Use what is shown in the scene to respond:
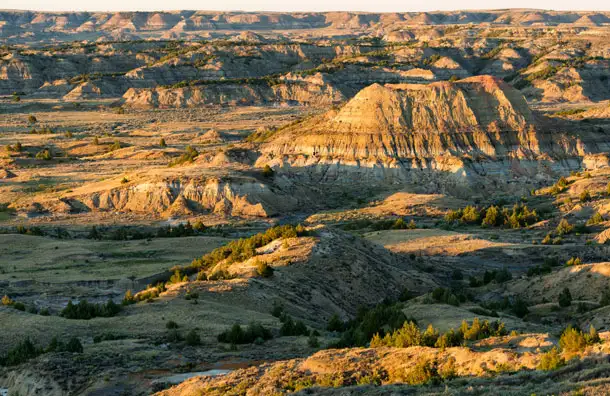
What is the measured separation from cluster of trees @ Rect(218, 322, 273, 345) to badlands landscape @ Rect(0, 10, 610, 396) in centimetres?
8

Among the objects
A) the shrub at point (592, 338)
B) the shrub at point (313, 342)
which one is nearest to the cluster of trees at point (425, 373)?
the shrub at point (592, 338)

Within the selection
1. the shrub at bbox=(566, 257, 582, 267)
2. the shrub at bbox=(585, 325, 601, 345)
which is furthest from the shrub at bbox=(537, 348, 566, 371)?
the shrub at bbox=(566, 257, 582, 267)

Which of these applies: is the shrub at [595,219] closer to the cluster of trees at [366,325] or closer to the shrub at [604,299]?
the shrub at [604,299]

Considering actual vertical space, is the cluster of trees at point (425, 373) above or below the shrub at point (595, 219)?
above

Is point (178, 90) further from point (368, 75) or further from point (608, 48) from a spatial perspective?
point (608, 48)

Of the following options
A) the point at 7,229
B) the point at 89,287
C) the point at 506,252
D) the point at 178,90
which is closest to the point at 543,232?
the point at 506,252

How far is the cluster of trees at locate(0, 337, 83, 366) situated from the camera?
26.2 meters

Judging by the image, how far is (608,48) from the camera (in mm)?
175625

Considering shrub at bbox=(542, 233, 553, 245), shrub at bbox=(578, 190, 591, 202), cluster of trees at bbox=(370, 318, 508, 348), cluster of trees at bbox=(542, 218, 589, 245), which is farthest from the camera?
shrub at bbox=(578, 190, 591, 202)

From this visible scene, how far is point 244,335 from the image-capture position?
28.4 meters

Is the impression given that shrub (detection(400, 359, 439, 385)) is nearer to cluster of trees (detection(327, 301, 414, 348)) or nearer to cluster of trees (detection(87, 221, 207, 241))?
cluster of trees (detection(327, 301, 414, 348))

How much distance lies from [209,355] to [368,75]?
13543cm

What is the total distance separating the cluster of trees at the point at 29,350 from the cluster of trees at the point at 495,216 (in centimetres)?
3679

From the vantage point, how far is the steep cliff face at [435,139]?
7388 centimetres
